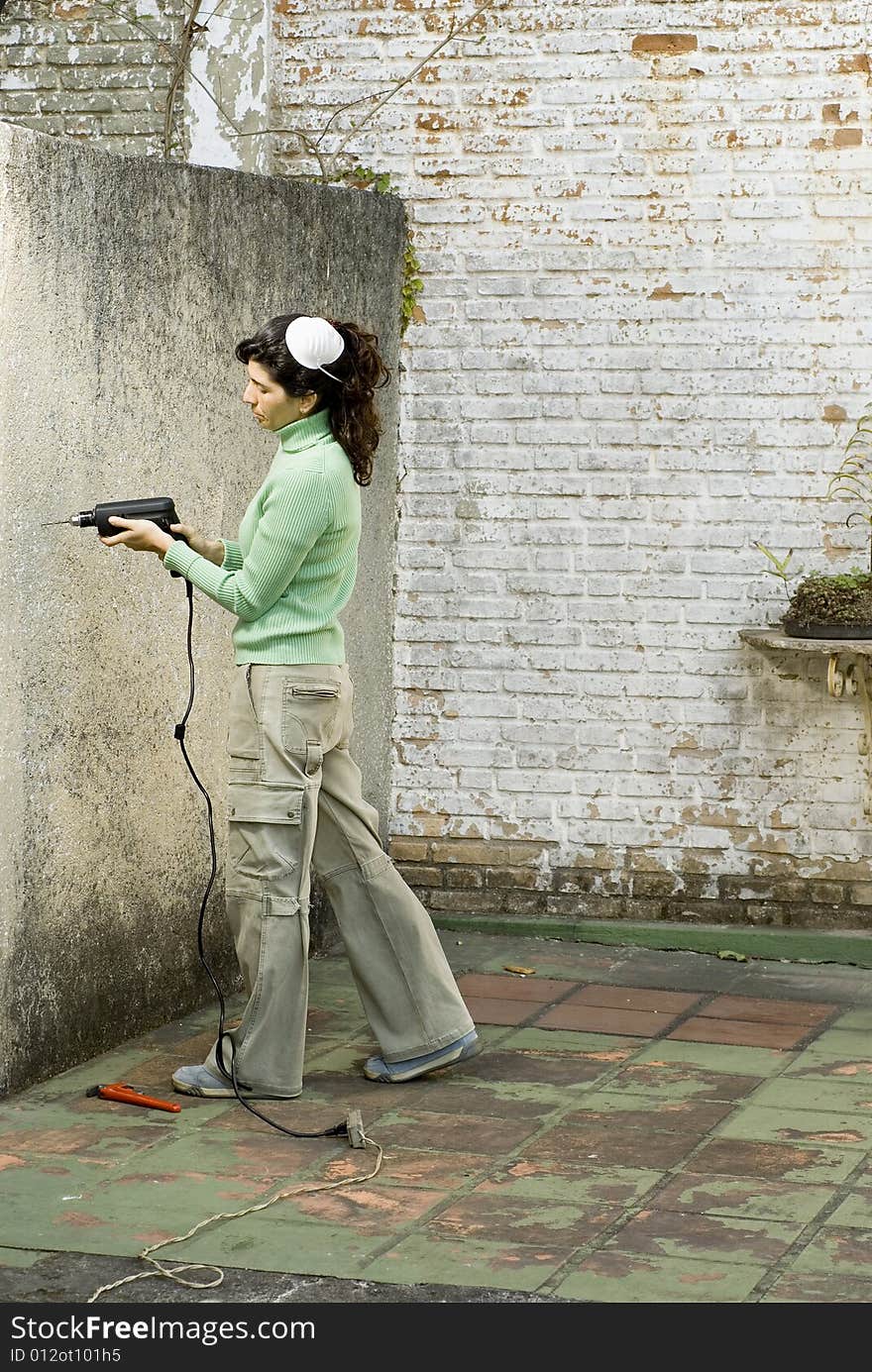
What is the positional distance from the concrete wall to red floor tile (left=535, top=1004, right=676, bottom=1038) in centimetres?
100

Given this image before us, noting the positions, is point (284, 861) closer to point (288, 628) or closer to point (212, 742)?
point (288, 628)

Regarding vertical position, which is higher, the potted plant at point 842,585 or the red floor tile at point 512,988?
the potted plant at point 842,585

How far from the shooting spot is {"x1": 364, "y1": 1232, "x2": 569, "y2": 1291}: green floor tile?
12.1 ft

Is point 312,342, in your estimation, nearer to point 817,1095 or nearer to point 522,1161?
point 522,1161

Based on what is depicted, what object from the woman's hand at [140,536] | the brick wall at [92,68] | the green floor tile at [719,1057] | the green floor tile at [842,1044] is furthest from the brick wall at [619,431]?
the woman's hand at [140,536]

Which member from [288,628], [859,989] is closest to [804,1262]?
[288,628]

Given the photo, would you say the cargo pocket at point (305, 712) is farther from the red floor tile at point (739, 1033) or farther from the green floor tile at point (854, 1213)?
the green floor tile at point (854, 1213)

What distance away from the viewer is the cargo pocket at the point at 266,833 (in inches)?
185

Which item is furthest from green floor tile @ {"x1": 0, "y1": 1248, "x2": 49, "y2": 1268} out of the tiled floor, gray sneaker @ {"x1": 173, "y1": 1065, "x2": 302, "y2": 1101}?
gray sneaker @ {"x1": 173, "y1": 1065, "x2": 302, "y2": 1101}

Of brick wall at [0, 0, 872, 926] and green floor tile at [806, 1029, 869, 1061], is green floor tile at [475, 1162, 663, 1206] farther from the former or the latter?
brick wall at [0, 0, 872, 926]

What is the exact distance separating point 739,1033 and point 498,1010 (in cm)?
70

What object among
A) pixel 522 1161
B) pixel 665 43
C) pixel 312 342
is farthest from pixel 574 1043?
pixel 665 43

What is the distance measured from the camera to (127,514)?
462cm

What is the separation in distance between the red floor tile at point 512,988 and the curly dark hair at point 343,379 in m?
1.85
